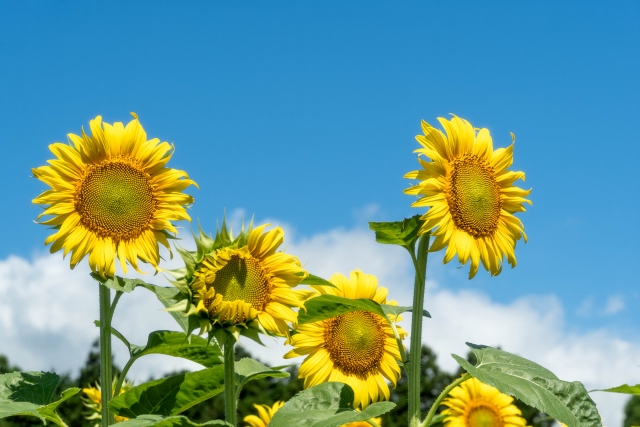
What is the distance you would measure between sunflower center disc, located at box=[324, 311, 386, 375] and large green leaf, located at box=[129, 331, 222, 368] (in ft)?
2.43

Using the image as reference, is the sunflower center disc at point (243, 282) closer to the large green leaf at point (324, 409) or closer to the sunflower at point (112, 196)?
the large green leaf at point (324, 409)

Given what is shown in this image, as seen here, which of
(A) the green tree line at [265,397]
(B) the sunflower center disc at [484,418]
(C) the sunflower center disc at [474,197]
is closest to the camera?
(C) the sunflower center disc at [474,197]

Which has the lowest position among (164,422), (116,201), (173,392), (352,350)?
(164,422)

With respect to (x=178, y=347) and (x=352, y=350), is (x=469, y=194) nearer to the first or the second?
(x=352, y=350)

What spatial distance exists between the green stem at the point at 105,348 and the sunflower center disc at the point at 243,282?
0.90 m

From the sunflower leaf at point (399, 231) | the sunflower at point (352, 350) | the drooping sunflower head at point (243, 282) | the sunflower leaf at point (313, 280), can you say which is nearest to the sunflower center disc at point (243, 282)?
the drooping sunflower head at point (243, 282)

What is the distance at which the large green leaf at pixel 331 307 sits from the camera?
11.9 ft

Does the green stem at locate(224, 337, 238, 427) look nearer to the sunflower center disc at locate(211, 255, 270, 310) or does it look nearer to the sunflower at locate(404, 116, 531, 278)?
the sunflower center disc at locate(211, 255, 270, 310)

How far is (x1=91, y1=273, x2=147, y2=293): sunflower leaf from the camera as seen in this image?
3.80m

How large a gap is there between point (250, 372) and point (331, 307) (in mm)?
759

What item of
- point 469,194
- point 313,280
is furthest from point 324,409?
point 469,194

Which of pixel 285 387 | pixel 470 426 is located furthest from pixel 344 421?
pixel 285 387

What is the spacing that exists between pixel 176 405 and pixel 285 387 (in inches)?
197

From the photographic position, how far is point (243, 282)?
333cm
